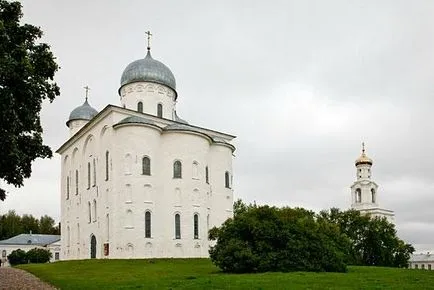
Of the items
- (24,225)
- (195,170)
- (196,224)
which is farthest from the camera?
(24,225)

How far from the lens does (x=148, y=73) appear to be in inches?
1997

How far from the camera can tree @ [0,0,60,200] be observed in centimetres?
1644

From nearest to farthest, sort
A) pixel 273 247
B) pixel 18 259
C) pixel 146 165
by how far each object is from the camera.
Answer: pixel 273 247 < pixel 146 165 < pixel 18 259

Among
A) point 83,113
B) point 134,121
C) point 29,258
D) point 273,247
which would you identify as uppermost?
point 83,113

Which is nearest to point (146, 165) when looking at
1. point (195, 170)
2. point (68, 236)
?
point (195, 170)

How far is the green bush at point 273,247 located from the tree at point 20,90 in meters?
11.5

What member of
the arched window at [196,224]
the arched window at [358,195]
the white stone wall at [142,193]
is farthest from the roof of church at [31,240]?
the arched window at [196,224]

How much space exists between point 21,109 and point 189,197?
2778cm

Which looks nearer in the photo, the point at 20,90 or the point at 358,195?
the point at 20,90

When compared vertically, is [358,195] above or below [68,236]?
above

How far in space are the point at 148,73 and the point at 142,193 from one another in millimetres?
13087

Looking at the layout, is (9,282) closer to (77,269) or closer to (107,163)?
(77,269)

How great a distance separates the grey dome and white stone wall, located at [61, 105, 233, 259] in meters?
5.54

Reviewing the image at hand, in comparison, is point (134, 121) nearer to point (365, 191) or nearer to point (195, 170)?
point (195, 170)
